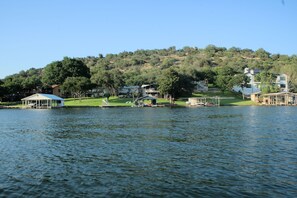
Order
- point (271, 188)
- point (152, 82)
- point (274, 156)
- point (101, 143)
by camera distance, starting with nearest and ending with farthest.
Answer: point (271, 188), point (274, 156), point (101, 143), point (152, 82)

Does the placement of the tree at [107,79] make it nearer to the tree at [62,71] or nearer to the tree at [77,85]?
the tree at [77,85]

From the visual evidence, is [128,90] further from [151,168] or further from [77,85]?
[151,168]

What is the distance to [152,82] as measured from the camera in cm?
14125

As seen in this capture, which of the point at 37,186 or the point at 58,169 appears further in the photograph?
the point at 58,169

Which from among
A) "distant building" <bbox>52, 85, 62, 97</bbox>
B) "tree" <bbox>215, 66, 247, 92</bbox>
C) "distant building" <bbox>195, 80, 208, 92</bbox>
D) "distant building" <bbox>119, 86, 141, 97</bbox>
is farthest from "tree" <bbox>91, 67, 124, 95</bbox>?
"tree" <bbox>215, 66, 247, 92</bbox>

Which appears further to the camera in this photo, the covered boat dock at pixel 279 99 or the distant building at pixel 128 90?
the distant building at pixel 128 90

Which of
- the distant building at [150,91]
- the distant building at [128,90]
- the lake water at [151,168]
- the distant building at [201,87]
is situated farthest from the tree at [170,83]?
the lake water at [151,168]

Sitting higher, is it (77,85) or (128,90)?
(77,85)

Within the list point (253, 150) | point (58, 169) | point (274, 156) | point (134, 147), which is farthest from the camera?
point (134, 147)

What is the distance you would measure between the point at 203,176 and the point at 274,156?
733 centimetres

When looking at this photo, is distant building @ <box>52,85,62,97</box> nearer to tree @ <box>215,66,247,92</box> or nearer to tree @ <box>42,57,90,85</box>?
tree @ <box>42,57,90,85</box>

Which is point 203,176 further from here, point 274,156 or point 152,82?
point 152,82

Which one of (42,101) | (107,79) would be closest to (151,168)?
(42,101)

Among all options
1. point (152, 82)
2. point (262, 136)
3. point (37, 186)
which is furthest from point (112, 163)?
point (152, 82)
